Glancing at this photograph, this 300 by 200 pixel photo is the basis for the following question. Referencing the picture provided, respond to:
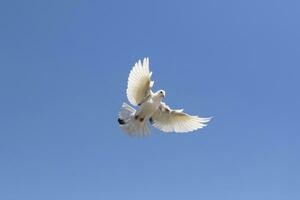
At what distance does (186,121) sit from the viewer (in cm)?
3450

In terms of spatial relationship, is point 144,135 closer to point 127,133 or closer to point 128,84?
point 127,133

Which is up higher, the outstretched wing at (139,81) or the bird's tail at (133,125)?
the outstretched wing at (139,81)

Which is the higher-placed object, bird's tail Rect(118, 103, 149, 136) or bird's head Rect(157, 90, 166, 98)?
bird's head Rect(157, 90, 166, 98)

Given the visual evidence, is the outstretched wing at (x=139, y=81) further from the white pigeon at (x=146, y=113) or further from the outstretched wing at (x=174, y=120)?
the outstretched wing at (x=174, y=120)

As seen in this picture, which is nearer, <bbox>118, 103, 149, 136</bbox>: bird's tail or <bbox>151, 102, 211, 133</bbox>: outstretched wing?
<bbox>118, 103, 149, 136</bbox>: bird's tail

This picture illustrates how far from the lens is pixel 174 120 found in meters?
34.4

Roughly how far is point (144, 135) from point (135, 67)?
3.86m

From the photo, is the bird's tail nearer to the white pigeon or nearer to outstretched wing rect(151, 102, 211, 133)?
the white pigeon

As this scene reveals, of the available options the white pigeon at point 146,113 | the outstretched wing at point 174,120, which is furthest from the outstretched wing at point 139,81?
the outstretched wing at point 174,120

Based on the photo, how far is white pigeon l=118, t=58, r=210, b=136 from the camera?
3131 cm

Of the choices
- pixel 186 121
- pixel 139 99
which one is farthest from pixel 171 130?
pixel 139 99

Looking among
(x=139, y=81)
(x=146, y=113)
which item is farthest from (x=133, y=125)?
(x=139, y=81)

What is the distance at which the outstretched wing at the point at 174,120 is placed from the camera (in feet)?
111

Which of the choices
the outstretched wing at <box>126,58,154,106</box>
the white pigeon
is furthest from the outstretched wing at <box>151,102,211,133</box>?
the outstretched wing at <box>126,58,154,106</box>
